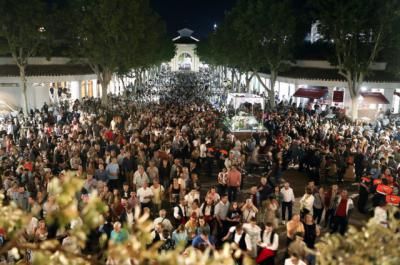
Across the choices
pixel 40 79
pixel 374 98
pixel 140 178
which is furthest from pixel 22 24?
pixel 374 98

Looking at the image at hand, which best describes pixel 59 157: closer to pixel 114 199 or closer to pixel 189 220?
pixel 114 199

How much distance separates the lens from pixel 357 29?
81.9ft

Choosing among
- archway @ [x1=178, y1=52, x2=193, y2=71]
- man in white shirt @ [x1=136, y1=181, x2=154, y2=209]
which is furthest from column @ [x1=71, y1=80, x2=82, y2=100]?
archway @ [x1=178, y1=52, x2=193, y2=71]

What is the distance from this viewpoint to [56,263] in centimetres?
290

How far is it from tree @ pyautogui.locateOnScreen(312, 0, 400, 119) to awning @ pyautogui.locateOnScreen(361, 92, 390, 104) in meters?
3.03

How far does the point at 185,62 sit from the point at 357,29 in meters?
113

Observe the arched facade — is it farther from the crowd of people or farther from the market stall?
the crowd of people

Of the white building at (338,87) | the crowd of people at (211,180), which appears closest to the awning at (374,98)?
the white building at (338,87)

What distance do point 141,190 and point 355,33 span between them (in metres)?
19.9

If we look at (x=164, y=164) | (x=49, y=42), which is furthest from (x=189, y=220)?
(x=49, y=42)

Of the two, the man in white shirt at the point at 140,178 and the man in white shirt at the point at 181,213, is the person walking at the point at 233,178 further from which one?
the man in white shirt at the point at 181,213

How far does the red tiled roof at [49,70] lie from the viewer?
30266mm

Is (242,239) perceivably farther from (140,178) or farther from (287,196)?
(140,178)

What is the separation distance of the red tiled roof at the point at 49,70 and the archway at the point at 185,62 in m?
86.1
